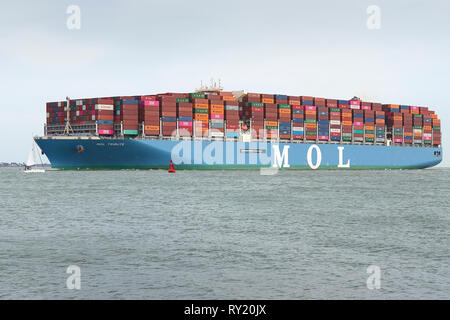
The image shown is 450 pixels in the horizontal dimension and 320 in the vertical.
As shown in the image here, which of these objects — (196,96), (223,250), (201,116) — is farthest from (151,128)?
(223,250)

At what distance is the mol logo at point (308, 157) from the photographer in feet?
280

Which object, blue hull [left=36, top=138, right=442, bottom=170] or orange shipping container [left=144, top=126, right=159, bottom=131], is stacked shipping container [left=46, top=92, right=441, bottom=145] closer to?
orange shipping container [left=144, top=126, right=159, bottom=131]

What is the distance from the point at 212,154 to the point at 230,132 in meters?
4.35

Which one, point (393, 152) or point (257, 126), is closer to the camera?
point (257, 126)

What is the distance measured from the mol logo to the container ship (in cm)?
17

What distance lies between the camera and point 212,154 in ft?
257

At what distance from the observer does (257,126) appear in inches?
3250

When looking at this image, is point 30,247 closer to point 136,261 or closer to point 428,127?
point 136,261

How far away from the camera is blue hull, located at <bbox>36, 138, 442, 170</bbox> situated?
70188 mm

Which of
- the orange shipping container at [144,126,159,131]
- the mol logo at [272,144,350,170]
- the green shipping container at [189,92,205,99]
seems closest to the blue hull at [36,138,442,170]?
the mol logo at [272,144,350,170]

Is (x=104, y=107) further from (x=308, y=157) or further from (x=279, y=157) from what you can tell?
(x=308, y=157)

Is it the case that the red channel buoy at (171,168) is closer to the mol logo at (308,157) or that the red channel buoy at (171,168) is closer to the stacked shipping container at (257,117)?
the stacked shipping container at (257,117)
